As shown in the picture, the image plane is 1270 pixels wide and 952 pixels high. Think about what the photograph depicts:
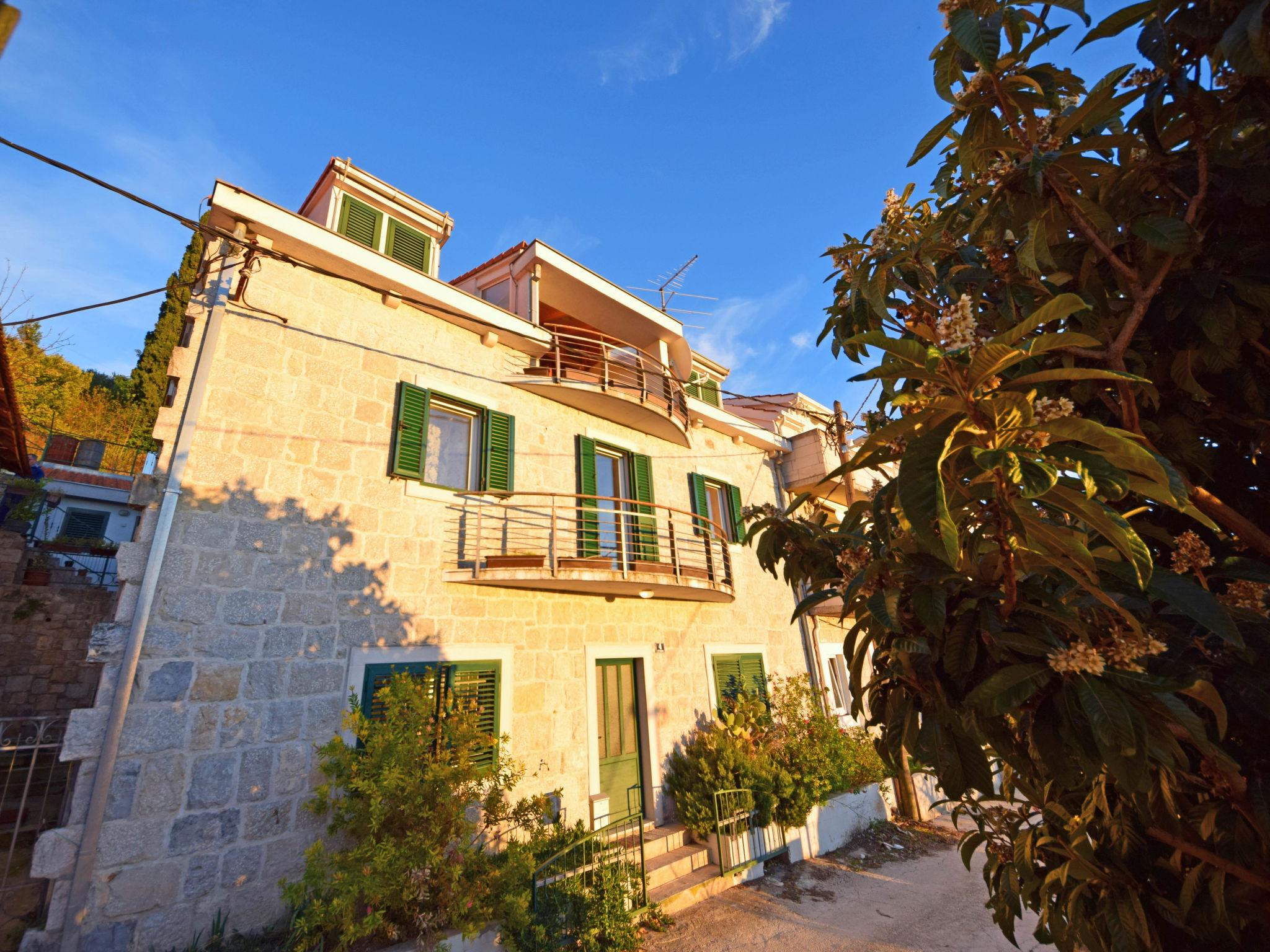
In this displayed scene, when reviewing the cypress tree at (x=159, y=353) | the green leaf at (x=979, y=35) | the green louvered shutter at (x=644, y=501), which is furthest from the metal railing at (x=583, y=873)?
the cypress tree at (x=159, y=353)

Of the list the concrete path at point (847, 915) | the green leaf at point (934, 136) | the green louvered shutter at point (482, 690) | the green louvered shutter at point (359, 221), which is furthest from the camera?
the green louvered shutter at point (359, 221)

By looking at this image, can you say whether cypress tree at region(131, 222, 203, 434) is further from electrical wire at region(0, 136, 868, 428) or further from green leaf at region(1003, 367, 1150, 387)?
green leaf at region(1003, 367, 1150, 387)

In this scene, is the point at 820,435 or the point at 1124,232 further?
the point at 820,435

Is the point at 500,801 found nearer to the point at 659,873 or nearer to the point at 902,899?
the point at 659,873

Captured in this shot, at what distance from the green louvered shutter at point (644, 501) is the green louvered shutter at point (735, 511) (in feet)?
7.28

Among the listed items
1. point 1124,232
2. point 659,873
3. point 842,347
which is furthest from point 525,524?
point 1124,232

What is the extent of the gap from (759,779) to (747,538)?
6535mm

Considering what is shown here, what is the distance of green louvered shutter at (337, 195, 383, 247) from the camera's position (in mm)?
8023

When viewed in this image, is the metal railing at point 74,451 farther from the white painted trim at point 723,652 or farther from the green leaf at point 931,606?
the green leaf at point 931,606

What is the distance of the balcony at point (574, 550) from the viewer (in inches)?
268

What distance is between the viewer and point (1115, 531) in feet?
4.26

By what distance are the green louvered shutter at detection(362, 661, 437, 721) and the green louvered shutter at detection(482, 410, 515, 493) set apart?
7.75ft

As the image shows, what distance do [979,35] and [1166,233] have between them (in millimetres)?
972

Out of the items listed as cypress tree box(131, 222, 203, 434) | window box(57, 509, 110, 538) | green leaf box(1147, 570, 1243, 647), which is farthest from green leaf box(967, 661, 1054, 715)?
cypress tree box(131, 222, 203, 434)
